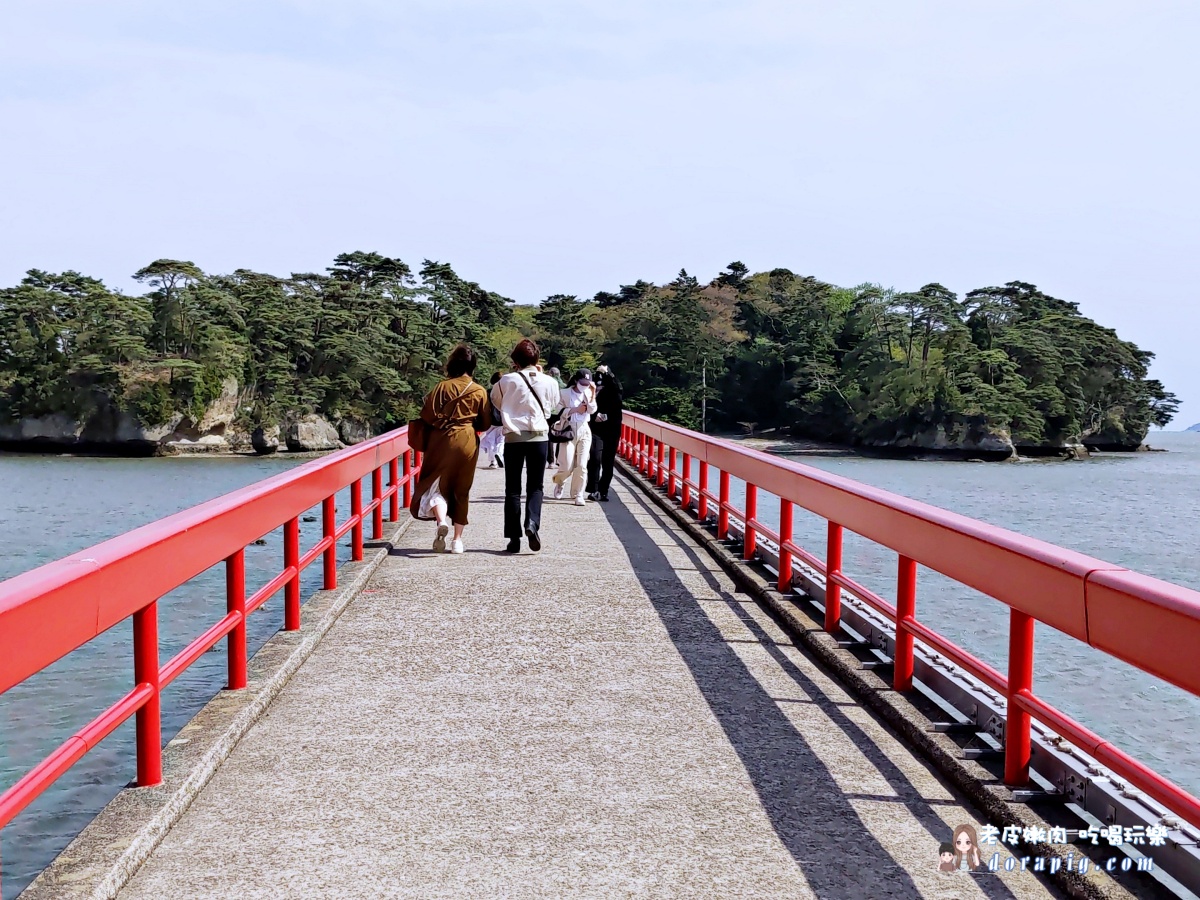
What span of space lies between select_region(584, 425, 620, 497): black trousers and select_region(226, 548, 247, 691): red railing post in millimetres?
9221

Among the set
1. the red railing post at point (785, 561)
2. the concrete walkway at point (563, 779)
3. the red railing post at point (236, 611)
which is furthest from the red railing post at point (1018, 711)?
the red railing post at point (785, 561)

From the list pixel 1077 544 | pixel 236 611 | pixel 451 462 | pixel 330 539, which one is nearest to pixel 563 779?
pixel 236 611

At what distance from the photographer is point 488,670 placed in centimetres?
573

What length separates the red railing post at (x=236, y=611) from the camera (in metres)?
4.80

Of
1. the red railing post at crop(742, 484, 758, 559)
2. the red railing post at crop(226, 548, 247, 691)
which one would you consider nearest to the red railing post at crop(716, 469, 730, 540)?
the red railing post at crop(742, 484, 758, 559)

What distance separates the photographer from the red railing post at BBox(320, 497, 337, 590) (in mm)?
7184

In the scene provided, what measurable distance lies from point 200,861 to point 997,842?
2311 mm

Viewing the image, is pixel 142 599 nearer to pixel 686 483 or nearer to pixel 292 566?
pixel 292 566

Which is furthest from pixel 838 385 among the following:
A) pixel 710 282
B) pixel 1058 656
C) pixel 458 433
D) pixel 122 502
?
pixel 458 433

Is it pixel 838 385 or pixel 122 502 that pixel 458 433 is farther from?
pixel 838 385

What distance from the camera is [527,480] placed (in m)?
9.39

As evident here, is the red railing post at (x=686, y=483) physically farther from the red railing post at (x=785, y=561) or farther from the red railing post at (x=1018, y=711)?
the red railing post at (x=1018, y=711)

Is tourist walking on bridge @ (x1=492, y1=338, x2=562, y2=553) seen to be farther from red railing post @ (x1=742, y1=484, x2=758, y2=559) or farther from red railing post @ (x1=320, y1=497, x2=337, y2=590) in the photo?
red railing post @ (x1=320, y1=497, x2=337, y2=590)

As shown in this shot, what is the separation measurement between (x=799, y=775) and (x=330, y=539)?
3.99 meters
